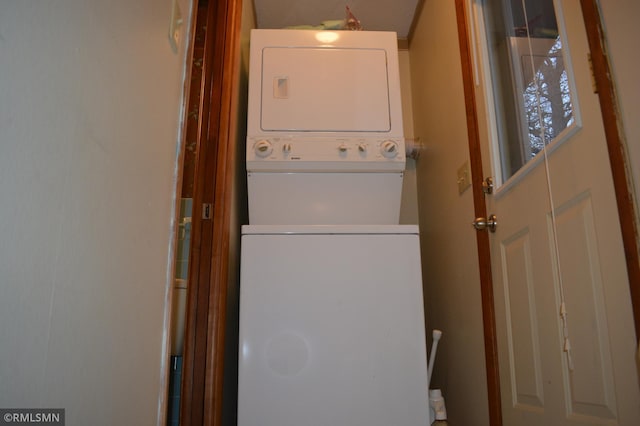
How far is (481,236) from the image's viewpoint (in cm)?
157

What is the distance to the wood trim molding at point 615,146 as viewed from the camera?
0.83 meters

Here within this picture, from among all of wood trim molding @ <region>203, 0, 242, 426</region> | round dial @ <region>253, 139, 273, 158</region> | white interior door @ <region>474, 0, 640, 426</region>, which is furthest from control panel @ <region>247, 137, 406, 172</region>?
white interior door @ <region>474, 0, 640, 426</region>

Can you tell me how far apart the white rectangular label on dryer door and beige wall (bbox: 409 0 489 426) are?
0.29m

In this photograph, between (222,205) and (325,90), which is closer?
(222,205)

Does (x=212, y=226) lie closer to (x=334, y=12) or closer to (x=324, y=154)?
(x=324, y=154)

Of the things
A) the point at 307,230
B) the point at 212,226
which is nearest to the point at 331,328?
→ the point at 307,230

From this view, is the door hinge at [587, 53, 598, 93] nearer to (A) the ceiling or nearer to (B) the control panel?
(B) the control panel

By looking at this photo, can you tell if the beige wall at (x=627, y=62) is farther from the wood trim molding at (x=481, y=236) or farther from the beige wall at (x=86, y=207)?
the beige wall at (x=86, y=207)

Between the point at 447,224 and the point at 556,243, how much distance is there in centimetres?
84

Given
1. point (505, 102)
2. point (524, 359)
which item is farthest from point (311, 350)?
point (505, 102)

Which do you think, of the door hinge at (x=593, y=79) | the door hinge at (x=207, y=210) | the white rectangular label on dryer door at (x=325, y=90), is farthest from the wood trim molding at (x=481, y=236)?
the door hinge at (x=207, y=210)

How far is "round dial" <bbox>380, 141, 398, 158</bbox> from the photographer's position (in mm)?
1820

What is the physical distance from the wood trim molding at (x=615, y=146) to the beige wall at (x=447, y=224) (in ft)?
2.52

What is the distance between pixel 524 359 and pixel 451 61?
4.04 ft
